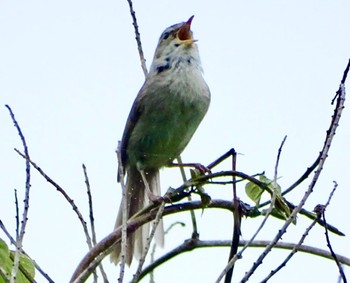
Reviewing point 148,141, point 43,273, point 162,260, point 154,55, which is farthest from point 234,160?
point 154,55

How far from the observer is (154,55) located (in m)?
6.59

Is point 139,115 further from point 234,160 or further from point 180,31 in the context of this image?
point 234,160

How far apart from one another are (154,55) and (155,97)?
2.44ft

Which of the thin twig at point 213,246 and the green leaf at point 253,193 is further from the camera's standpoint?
the green leaf at point 253,193

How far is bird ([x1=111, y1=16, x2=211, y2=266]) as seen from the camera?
5805 mm

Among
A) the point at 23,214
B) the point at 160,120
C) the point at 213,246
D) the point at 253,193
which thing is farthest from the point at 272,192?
the point at 160,120

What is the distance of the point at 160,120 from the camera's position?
19.4 feet

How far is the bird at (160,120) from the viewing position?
5.80 metres

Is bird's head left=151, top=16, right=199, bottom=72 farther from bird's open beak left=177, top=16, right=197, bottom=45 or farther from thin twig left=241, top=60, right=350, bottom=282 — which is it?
thin twig left=241, top=60, right=350, bottom=282

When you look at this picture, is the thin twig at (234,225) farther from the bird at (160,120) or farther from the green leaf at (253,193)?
the bird at (160,120)

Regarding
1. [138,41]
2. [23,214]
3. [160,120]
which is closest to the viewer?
[23,214]

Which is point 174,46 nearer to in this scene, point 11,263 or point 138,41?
point 138,41

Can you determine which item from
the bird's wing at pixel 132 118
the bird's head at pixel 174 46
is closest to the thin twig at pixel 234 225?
the bird's wing at pixel 132 118

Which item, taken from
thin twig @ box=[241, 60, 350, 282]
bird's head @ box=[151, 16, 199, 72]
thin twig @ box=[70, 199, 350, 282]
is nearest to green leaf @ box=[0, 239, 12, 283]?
thin twig @ box=[70, 199, 350, 282]
